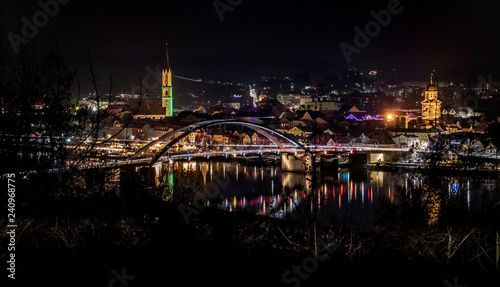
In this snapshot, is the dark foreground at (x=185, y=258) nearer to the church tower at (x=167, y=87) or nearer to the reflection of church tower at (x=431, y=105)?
the reflection of church tower at (x=431, y=105)

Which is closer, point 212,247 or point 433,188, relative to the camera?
point 212,247

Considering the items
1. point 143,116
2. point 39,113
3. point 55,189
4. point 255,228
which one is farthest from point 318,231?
point 143,116

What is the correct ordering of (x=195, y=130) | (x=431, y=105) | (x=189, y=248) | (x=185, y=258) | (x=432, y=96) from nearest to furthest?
1. (x=185, y=258)
2. (x=189, y=248)
3. (x=195, y=130)
4. (x=431, y=105)
5. (x=432, y=96)

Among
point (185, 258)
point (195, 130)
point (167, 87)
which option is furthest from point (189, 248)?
point (167, 87)

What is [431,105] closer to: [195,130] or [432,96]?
[432,96]

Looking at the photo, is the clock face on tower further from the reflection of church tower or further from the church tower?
the church tower

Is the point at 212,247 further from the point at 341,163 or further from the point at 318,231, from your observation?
the point at 341,163

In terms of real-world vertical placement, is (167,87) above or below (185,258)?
above

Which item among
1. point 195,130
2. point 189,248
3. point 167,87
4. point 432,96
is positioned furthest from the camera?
point 167,87

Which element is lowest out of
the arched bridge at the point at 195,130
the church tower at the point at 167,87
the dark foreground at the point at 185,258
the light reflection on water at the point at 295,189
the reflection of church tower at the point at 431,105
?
the light reflection on water at the point at 295,189

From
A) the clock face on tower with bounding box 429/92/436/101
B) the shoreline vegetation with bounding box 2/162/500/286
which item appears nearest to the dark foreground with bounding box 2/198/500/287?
the shoreline vegetation with bounding box 2/162/500/286

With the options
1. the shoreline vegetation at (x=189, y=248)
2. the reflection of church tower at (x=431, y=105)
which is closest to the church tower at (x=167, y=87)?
the reflection of church tower at (x=431, y=105)
